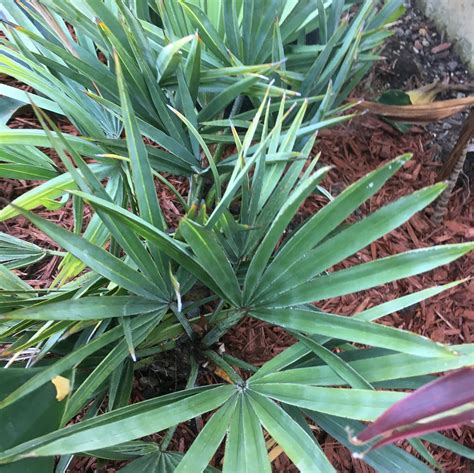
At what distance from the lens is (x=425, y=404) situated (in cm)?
40

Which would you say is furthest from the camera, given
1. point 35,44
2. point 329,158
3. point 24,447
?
point 329,158

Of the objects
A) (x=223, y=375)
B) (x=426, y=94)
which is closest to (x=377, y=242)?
(x=426, y=94)

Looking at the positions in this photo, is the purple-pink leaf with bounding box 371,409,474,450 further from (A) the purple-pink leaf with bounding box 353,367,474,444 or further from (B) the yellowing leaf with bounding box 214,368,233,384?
(B) the yellowing leaf with bounding box 214,368,233,384

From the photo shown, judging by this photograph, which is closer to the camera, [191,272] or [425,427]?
[425,427]

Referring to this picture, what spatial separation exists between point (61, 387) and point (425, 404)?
0.44 metres

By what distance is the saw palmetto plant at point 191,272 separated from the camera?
0.56 m

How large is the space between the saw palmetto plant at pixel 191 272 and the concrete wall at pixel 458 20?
0.76 meters

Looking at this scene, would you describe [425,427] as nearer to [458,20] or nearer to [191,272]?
[191,272]

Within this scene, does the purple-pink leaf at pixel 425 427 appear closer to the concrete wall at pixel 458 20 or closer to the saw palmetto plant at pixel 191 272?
the saw palmetto plant at pixel 191 272

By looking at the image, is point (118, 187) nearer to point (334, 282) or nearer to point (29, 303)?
point (29, 303)

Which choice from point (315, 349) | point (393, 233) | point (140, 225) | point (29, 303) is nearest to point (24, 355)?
point (29, 303)

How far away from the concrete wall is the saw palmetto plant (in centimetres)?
76

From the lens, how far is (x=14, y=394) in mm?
544

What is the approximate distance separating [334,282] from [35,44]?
2.42 feet
